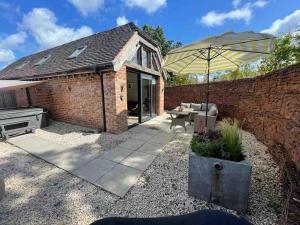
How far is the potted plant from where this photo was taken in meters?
2.13

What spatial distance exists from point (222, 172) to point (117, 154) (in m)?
2.93

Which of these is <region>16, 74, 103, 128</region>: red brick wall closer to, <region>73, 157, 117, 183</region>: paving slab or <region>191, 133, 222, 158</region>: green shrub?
<region>73, 157, 117, 183</region>: paving slab

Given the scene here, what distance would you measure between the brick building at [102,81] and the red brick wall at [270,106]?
4544mm

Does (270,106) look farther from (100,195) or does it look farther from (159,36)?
(159,36)

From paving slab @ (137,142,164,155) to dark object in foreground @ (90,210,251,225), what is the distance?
348cm

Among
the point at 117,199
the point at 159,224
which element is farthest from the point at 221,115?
the point at 159,224

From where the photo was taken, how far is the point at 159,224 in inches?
34.9

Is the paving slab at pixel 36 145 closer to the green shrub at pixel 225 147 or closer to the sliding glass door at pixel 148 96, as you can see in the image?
the green shrub at pixel 225 147

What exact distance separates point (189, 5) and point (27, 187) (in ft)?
27.3

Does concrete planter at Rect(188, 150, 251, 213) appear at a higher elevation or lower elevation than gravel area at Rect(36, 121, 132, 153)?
higher

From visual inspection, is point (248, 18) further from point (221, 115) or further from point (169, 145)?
point (169, 145)

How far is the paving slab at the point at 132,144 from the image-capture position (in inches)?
187

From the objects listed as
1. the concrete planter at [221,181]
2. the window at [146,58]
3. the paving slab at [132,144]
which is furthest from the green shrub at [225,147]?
the window at [146,58]

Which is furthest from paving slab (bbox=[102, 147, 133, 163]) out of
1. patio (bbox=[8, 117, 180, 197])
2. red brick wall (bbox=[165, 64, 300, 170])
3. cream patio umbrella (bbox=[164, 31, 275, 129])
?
red brick wall (bbox=[165, 64, 300, 170])
